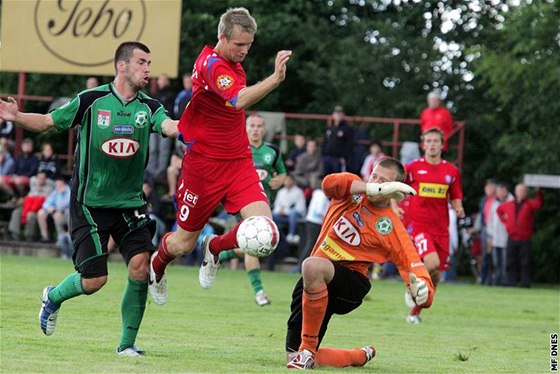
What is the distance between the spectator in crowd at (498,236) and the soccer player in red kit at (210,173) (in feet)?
52.4

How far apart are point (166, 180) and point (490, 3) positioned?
1200 cm

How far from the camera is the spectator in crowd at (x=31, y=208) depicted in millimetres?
26031

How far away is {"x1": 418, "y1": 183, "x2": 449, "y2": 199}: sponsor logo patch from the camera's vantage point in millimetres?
15422

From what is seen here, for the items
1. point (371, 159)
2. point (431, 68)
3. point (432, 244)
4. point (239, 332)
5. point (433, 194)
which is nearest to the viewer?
point (239, 332)

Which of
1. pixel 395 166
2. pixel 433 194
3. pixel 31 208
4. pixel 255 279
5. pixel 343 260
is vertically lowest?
pixel 255 279

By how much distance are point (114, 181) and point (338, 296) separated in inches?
73.7

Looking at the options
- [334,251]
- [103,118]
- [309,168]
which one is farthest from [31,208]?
[334,251]

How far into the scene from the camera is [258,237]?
9.12m

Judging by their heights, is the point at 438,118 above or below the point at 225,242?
above

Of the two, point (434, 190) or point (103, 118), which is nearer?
point (103, 118)

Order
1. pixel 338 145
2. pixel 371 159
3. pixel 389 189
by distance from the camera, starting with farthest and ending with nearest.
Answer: pixel 338 145
pixel 371 159
pixel 389 189

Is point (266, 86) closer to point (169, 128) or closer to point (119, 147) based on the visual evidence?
point (169, 128)

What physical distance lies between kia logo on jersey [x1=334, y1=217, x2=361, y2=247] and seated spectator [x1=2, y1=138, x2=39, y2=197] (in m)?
17.9

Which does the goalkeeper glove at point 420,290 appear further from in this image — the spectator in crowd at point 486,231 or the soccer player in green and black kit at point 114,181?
the spectator in crowd at point 486,231
